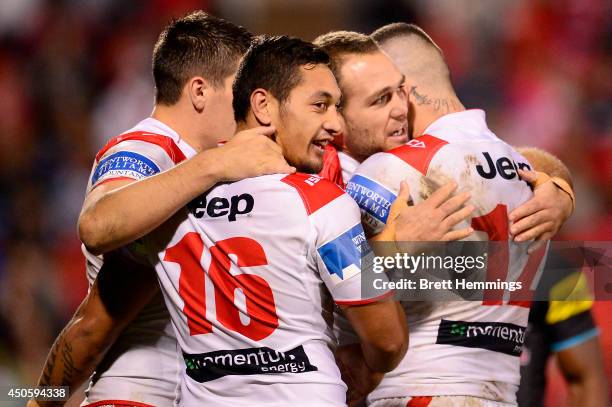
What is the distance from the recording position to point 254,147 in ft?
10.7

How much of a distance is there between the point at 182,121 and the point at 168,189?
832 millimetres

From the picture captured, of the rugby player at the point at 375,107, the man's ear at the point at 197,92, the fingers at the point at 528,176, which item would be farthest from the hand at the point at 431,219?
the man's ear at the point at 197,92

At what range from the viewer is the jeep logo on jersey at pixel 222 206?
10.6 ft

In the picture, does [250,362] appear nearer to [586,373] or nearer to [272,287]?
[272,287]

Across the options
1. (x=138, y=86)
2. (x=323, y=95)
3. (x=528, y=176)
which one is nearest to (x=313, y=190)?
(x=323, y=95)

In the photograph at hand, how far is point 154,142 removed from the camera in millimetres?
3738

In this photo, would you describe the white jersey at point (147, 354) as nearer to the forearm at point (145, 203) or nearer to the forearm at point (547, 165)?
the forearm at point (145, 203)

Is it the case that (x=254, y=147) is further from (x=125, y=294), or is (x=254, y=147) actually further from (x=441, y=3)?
(x=441, y=3)

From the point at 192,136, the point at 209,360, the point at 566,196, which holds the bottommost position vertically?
the point at 209,360

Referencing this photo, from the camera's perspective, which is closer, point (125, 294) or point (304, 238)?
point (304, 238)

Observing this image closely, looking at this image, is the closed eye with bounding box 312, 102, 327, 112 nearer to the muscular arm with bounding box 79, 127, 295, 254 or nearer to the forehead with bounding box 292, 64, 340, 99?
the forehead with bounding box 292, 64, 340, 99

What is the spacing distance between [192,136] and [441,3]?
6.69 meters

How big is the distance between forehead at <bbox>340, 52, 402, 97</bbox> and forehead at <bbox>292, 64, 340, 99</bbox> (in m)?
0.60

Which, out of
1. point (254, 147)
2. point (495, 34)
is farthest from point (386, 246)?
point (495, 34)
